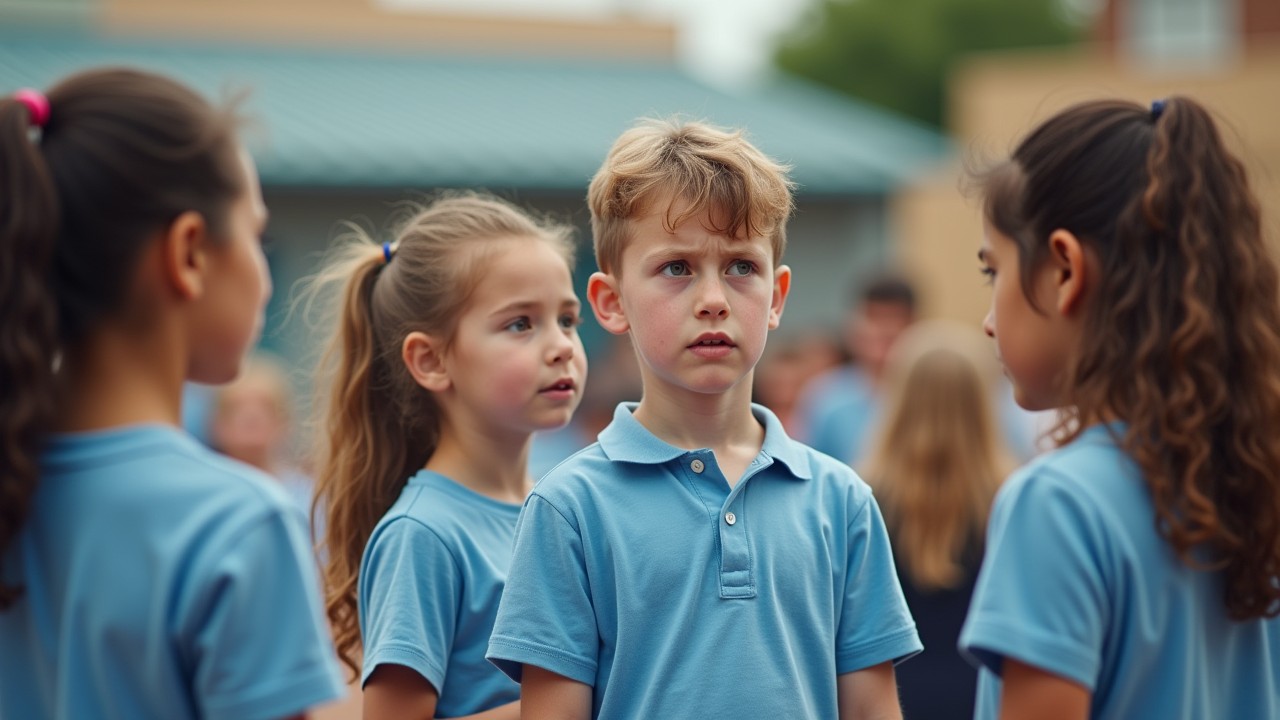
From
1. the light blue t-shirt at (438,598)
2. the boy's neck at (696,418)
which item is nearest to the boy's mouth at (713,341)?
the boy's neck at (696,418)

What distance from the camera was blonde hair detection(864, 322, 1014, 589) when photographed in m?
4.82

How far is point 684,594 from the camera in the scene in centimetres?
232

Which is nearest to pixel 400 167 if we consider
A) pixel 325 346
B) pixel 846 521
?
pixel 325 346

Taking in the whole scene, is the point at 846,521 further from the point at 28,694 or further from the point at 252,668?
the point at 28,694

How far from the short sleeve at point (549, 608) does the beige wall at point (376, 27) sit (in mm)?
14965

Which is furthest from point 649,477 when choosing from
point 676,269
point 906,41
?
point 906,41

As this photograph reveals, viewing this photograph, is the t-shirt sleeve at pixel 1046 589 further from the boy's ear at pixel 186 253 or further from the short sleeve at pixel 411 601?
the boy's ear at pixel 186 253

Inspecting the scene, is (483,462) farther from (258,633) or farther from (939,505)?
(939,505)

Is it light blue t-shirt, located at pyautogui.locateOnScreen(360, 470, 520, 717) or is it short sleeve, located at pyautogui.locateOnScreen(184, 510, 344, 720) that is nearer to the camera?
short sleeve, located at pyautogui.locateOnScreen(184, 510, 344, 720)

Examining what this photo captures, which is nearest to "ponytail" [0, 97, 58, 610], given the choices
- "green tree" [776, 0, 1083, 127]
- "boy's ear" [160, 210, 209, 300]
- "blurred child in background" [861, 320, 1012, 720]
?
"boy's ear" [160, 210, 209, 300]

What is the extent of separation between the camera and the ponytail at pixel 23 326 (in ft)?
6.42

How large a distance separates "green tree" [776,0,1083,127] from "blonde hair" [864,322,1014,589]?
41.9m

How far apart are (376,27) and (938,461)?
13.7 meters

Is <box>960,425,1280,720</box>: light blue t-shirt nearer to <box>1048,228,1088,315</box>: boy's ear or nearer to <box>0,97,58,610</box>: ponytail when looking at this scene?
<box>1048,228,1088,315</box>: boy's ear
